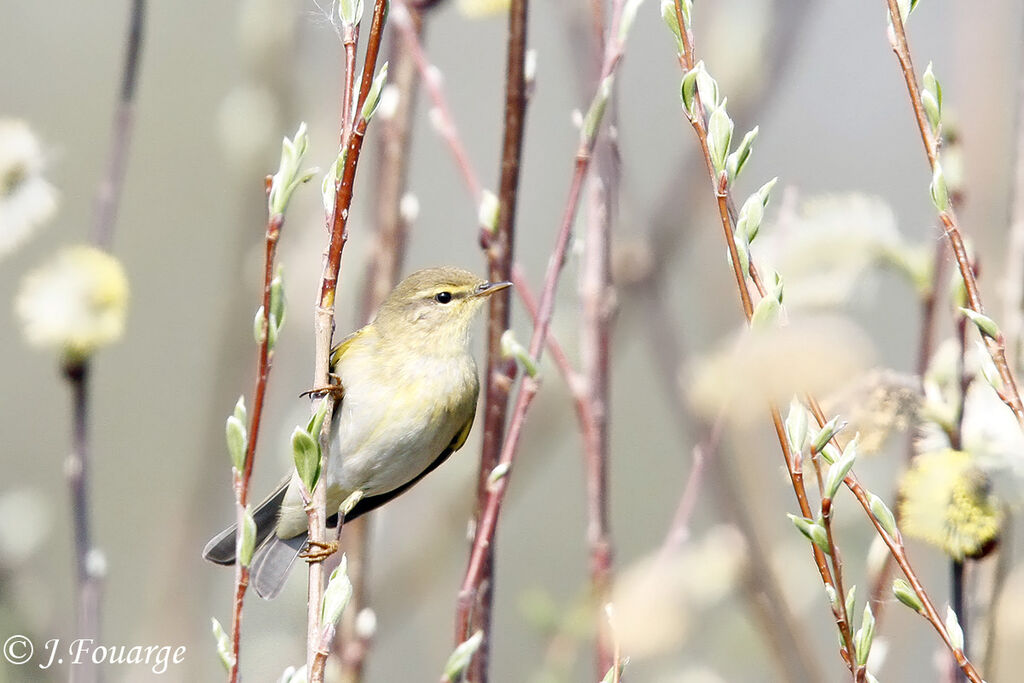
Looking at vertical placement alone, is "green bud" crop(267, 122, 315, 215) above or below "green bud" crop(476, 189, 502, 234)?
below

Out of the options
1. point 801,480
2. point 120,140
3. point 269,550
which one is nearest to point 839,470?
point 801,480

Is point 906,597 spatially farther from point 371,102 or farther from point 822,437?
point 371,102

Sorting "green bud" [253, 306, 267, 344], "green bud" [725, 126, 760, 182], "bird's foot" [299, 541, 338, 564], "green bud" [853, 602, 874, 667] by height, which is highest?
"green bud" [725, 126, 760, 182]

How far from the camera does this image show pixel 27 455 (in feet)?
11.7

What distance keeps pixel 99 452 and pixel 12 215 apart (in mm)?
2974

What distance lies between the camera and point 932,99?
3.34ft

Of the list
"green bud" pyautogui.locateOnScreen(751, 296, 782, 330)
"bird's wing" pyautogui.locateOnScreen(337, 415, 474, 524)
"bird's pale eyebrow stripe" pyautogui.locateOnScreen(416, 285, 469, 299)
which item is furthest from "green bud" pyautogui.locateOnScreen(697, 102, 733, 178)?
"bird's pale eyebrow stripe" pyautogui.locateOnScreen(416, 285, 469, 299)

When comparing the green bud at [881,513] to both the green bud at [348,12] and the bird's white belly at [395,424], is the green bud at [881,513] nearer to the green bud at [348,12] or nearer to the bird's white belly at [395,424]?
the green bud at [348,12]

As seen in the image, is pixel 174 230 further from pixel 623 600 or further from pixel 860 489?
pixel 860 489

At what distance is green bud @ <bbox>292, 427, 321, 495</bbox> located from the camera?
0.98 meters

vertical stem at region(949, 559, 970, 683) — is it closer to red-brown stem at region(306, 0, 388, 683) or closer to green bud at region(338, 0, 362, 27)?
red-brown stem at region(306, 0, 388, 683)

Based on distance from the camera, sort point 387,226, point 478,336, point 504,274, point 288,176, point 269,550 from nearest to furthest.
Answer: point 288,176 < point 504,274 < point 387,226 < point 269,550 < point 478,336

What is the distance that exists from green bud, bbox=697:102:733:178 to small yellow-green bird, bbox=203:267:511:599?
0.87m

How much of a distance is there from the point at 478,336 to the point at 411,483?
0.50 m
